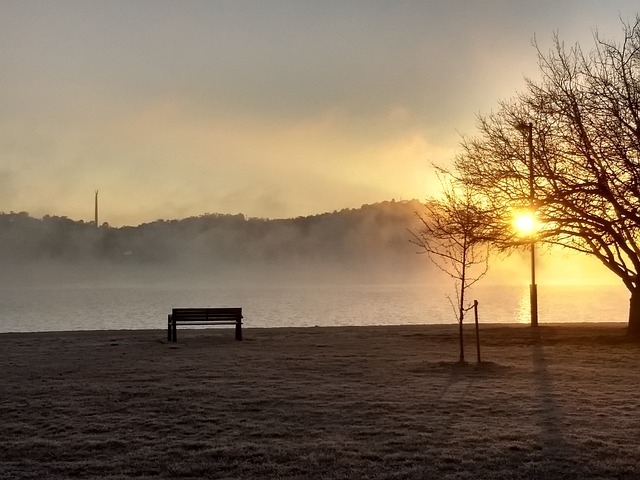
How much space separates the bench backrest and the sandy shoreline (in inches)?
128

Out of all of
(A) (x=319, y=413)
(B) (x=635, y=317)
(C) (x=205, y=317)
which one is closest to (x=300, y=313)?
(C) (x=205, y=317)

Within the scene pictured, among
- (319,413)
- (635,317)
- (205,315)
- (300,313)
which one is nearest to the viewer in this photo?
(319,413)

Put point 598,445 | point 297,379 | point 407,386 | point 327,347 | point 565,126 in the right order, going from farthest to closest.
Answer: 1. point 565,126
2. point 327,347
3. point 297,379
4. point 407,386
5. point 598,445

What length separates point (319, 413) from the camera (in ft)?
33.8

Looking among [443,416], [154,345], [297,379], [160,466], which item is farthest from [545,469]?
[154,345]

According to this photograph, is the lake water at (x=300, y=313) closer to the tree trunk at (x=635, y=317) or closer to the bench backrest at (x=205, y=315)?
the bench backrest at (x=205, y=315)

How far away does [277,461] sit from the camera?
25.7 ft

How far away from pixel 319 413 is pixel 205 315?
12.7 m

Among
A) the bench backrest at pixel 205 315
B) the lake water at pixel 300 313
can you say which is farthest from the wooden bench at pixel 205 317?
the lake water at pixel 300 313

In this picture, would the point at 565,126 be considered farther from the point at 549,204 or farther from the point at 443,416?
the point at 443,416

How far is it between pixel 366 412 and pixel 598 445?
3.23 meters

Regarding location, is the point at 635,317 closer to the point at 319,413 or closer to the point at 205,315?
the point at 205,315

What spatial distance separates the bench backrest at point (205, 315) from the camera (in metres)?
22.3

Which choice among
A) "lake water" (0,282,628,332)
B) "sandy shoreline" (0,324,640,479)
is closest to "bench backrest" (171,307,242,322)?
"sandy shoreline" (0,324,640,479)
